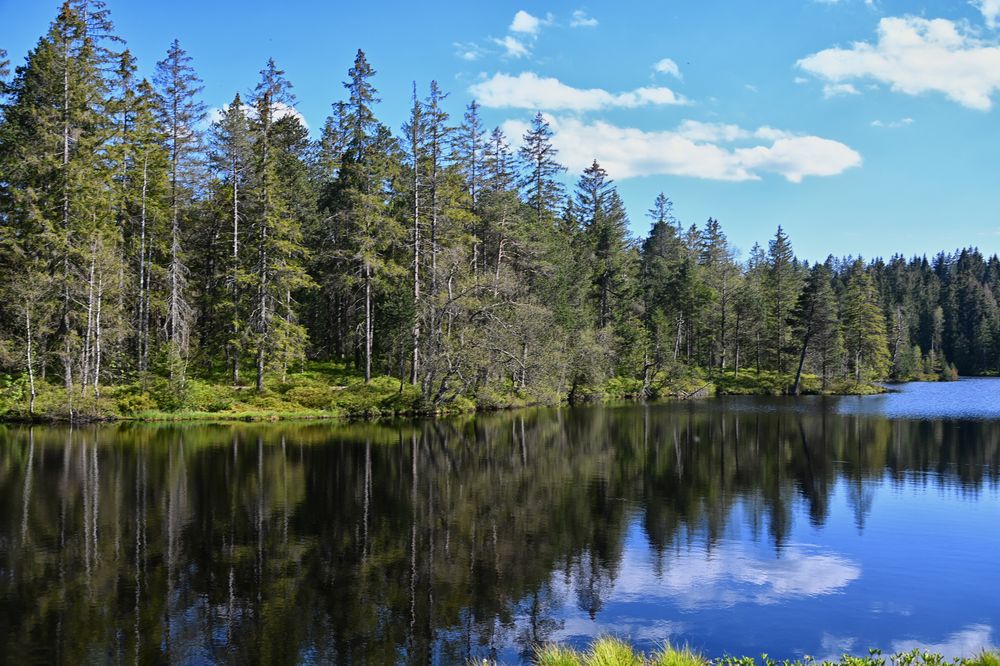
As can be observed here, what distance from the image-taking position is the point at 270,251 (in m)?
45.4

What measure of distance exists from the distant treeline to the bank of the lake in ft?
2.65

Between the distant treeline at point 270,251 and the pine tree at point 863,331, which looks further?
the pine tree at point 863,331

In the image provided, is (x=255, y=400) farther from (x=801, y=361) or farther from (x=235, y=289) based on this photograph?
(x=801, y=361)

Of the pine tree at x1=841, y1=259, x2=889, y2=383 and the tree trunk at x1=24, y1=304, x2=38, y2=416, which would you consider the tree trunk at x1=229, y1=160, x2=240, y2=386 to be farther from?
the pine tree at x1=841, y1=259, x2=889, y2=383

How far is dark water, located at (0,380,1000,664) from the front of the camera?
11086 mm

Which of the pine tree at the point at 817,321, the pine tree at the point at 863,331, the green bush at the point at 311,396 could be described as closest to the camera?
the green bush at the point at 311,396

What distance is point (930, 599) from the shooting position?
13.1 meters

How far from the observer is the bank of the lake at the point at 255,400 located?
3688 centimetres

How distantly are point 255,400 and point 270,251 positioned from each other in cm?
1007

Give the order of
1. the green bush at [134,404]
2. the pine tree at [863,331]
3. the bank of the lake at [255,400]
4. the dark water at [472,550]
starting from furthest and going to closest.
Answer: the pine tree at [863,331]
the green bush at [134,404]
the bank of the lake at [255,400]
the dark water at [472,550]

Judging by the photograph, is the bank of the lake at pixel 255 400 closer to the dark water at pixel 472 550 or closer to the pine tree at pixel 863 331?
the dark water at pixel 472 550

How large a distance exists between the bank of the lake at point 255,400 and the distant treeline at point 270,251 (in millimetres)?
808

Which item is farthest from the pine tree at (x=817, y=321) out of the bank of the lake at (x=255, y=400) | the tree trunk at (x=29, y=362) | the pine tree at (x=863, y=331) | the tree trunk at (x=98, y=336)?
the tree trunk at (x=29, y=362)

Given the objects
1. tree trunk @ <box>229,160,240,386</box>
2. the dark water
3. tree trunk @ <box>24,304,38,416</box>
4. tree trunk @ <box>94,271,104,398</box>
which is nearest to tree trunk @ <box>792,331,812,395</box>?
the dark water
